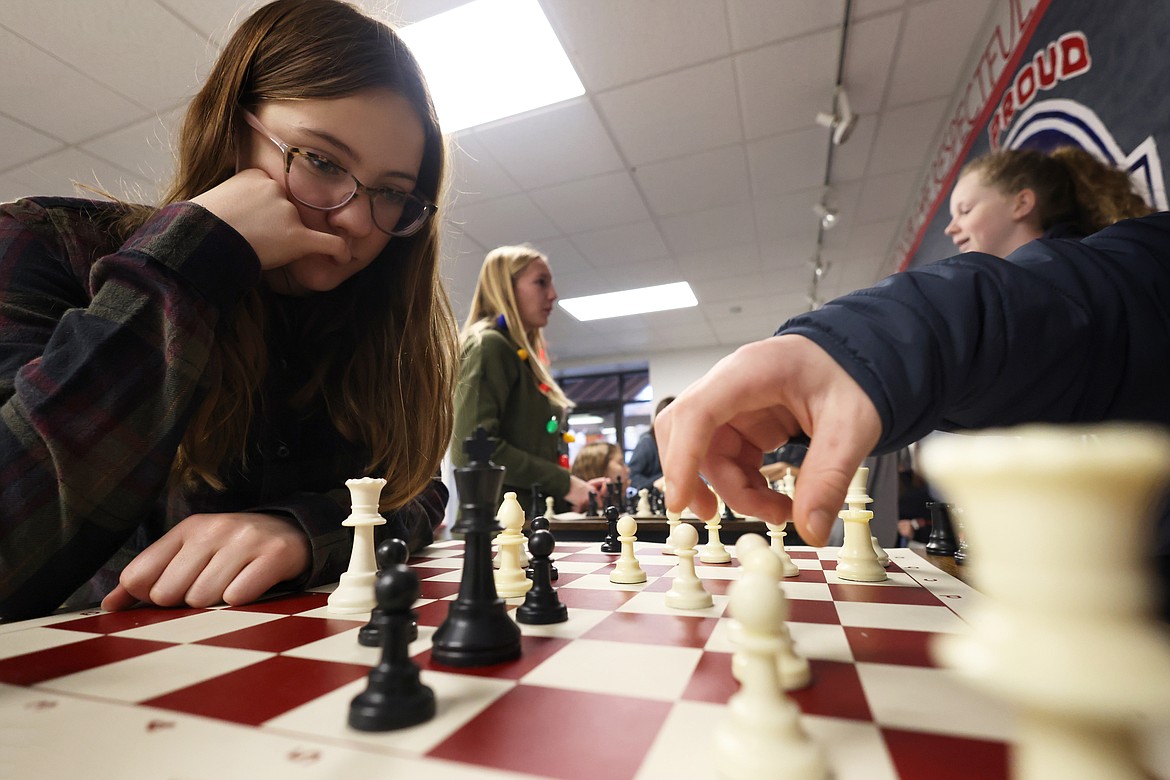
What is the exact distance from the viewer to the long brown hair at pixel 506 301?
247 cm

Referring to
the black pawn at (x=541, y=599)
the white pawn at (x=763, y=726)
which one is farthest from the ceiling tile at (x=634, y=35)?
the white pawn at (x=763, y=726)

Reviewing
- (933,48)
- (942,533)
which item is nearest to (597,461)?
(933,48)

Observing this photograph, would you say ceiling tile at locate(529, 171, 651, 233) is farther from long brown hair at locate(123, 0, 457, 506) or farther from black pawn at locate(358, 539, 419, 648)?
black pawn at locate(358, 539, 419, 648)

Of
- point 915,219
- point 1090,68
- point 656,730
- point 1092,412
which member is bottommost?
point 656,730

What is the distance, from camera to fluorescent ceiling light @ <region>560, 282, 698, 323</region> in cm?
620

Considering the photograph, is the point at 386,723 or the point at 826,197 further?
the point at 826,197

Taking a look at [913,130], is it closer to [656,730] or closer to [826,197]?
[826,197]

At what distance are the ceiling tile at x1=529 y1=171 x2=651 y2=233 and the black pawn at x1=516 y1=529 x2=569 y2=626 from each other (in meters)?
3.49

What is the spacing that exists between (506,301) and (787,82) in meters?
1.91

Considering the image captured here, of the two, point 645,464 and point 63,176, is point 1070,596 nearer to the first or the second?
point 645,464

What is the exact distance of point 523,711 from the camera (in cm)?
46

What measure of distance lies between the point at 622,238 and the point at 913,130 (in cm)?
221

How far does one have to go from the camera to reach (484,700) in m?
0.49

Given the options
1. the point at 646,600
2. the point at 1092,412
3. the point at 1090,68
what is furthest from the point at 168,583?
the point at 1090,68
